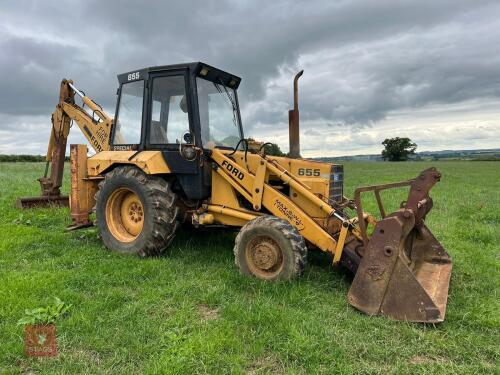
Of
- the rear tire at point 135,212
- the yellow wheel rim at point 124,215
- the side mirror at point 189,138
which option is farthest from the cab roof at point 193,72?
the yellow wheel rim at point 124,215

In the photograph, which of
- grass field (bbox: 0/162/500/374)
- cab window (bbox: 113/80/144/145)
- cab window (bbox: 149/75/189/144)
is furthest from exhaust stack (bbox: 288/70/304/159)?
cab window (bbox: 113/80/144/145)

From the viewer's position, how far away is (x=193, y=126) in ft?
21.1

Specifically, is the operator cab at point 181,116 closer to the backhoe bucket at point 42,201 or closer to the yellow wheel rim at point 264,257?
the yellow wheel rim at point 264,257

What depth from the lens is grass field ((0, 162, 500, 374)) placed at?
3.64m

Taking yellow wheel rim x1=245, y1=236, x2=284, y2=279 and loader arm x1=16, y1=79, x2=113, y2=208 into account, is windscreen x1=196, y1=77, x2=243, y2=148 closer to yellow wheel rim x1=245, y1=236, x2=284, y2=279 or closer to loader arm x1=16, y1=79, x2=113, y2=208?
yellow wheel rim x1=245, y1=236, x2=284, y2=279

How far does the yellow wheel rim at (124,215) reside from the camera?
6.82 metres

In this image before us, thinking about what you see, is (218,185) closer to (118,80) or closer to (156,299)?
(156,299)

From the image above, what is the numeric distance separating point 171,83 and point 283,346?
438 cm

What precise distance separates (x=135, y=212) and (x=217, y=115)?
2002mm

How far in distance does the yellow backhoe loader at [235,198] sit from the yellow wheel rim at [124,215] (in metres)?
0.02

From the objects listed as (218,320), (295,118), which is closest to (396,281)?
(218,320)

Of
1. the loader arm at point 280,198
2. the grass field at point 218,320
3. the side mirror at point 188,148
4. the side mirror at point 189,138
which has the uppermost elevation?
the side mirror at point 189,138

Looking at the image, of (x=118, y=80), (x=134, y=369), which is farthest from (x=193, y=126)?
(x=134, y=369)

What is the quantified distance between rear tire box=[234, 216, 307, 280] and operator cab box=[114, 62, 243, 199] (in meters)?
1.34
